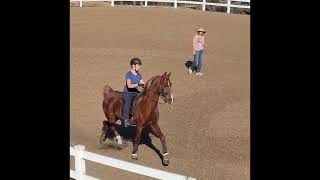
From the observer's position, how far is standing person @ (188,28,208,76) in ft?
51.0

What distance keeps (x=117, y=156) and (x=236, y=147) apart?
99.1 inches

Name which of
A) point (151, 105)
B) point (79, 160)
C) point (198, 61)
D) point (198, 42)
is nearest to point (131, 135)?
point (151, 105)

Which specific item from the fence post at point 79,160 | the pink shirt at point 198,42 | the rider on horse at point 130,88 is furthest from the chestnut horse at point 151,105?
the pink shirt at point 198,42

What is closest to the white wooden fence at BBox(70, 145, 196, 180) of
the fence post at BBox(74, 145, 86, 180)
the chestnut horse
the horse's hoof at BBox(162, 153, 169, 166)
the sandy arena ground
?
the fence post at BBox(74, 145, 86, 180)

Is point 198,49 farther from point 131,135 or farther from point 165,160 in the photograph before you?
point 165,160

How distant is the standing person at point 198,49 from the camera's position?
15.5 metres

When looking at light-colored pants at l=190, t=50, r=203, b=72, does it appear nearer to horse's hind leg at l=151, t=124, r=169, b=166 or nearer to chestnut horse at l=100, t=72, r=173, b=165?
chestnut horse at l=100, t=72, r=173, b=165

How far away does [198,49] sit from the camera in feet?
52.0

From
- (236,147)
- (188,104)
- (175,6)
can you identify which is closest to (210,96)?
(188,104)

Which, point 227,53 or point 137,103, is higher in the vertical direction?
point 227,53

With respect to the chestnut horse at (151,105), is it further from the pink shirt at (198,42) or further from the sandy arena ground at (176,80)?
the pink shirt at (198,42)

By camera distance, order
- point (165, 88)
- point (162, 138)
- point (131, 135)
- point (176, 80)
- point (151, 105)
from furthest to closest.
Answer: point (176, 80) → point (131, 135) → point (162, 138) → point (151, 105) → point (165, 88)
